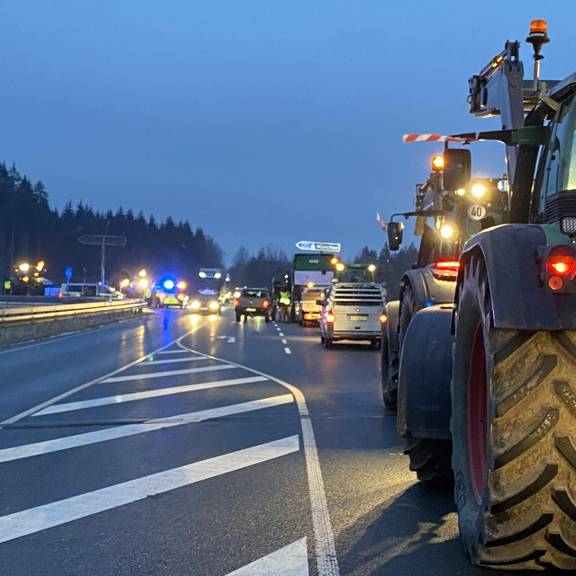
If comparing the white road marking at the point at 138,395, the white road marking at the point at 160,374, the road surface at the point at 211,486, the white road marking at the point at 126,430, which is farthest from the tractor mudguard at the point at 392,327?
the white road marking at the point at 160,374

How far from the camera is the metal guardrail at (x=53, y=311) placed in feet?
77.9

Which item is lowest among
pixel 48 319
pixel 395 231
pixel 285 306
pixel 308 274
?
pixel 48 319

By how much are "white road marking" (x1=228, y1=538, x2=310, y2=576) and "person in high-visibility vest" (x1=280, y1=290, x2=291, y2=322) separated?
44609mm

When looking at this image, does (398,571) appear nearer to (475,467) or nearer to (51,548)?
(475,467)

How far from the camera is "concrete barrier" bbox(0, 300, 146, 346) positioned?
926 inches

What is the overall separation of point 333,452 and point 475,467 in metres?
3.43

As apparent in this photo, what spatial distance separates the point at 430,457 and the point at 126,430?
4178 mm

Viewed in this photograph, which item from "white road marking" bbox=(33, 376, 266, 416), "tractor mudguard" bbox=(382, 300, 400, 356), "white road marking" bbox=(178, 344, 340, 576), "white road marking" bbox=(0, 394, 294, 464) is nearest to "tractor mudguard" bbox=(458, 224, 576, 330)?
"white road marking" bbox=(178, 344, 340, 576)

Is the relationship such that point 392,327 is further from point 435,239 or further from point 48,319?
point 48,319

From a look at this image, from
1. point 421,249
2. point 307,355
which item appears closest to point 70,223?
point 307,355

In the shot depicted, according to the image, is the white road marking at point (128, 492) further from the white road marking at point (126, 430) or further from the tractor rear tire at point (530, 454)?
the tractor rear tire at point (530, 454)

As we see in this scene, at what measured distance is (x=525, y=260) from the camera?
3.92m

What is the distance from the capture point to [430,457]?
245 inches

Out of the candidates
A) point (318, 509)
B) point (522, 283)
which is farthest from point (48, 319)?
point (522, 283)
